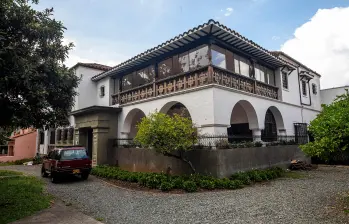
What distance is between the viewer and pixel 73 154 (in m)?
12.5

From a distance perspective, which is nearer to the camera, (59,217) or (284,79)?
(59,217)

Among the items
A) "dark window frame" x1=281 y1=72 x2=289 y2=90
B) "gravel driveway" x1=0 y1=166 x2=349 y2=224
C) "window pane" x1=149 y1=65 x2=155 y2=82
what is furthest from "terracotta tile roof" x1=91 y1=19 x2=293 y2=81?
"gravel driveway" x1=0 y1=166 x2=349 y2=224

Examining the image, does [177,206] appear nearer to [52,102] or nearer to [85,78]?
[52,102]

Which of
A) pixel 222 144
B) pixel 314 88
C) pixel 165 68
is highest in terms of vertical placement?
pixel 314 88

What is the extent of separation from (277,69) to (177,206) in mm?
12634

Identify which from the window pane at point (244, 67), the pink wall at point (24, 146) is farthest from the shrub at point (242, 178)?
the pink wall at point (24, 146)

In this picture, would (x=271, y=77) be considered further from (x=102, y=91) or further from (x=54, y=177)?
(x=54, y=177)

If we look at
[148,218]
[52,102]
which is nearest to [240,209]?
[148,218]

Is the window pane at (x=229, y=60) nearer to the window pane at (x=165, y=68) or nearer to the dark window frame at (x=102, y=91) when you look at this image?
the window pane at (x=165, y=68)

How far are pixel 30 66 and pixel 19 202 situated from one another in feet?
15.0

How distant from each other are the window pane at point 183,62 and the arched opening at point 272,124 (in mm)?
6348

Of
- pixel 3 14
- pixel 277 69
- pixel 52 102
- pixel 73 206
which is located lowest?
pixel 73 206

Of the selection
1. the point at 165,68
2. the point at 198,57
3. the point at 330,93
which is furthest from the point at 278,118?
the point at 330,93

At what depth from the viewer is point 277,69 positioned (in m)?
16.3
